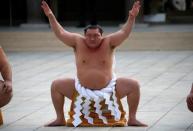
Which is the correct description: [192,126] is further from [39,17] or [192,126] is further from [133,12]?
[39,17]

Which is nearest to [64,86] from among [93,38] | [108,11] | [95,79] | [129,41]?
[95,79]

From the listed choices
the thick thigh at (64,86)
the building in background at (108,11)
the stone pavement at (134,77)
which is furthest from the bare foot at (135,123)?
the building in background at (108,11)

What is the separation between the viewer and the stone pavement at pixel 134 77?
8.04m

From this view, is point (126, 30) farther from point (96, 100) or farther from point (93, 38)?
point (96, 100)

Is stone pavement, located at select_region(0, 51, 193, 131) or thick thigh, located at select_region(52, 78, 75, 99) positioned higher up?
thick thigh, located at select_region(52, 78, 75, 99)

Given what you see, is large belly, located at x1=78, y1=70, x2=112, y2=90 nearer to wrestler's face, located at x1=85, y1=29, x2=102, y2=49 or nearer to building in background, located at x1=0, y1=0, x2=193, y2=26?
wrestler's face, located at x1=85, y1=29, x2=102, y2=49

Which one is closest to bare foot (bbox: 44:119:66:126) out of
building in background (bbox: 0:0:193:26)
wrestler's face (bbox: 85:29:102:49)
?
wrestler's face (bbox: 85:29:102:49)

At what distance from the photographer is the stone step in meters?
16.9

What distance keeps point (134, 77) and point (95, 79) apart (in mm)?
4310

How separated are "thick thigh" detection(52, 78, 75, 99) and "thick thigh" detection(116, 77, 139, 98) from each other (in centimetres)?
49

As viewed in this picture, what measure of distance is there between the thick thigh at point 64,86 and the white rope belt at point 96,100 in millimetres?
55

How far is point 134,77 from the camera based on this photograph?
39.1 ft

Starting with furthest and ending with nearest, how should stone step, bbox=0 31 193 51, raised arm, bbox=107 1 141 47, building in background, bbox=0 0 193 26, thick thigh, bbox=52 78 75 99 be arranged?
1. building in background, bbox=0 0 193 26
2. stone step, bbox=0 31 193 51
3. thick thigh, bbox=52 78 75 99
4. raised arm, bbox=107 1 141 47

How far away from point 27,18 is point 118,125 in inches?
570
